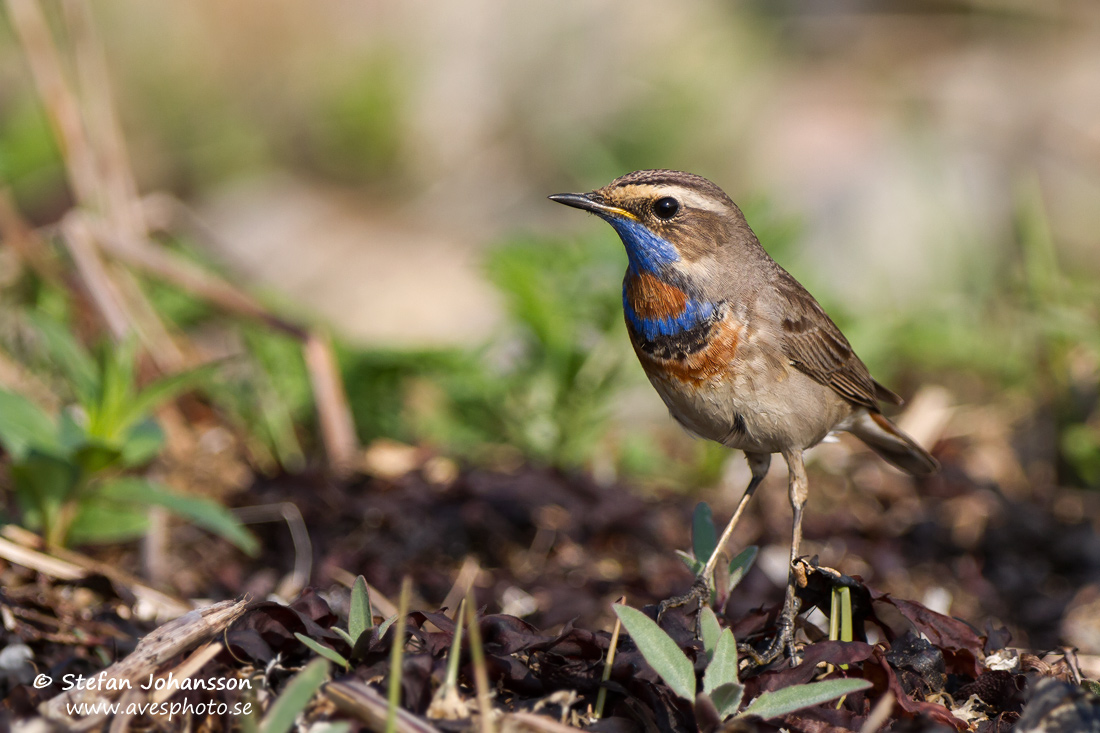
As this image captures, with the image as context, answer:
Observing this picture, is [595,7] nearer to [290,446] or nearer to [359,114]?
[359,114]

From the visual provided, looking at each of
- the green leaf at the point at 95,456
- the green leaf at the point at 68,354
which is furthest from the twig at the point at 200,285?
the green leaf at the point at 95,456

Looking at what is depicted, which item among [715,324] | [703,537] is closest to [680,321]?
[715,324]

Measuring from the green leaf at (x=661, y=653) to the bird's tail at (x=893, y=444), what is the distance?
6.70 feet

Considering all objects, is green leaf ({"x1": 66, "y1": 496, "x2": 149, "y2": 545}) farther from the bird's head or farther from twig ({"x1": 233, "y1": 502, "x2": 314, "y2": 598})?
the bird's head

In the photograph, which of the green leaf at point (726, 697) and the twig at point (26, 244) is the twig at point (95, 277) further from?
the green leaf at point (726, 697)

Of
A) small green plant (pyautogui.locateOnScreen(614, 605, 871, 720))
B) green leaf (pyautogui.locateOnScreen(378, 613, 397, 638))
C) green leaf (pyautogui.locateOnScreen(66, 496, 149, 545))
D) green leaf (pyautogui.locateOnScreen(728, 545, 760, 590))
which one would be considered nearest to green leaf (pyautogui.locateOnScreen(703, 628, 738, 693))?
small green plant (pyautogui.locateOnScreen(614, 605, 871, 720))

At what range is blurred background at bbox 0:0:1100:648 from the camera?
594cm

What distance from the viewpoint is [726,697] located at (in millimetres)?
2766

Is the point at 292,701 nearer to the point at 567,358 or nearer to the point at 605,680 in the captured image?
the point at 605,680

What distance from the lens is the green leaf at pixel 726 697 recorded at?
108 inches

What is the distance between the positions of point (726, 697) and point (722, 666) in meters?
0.10

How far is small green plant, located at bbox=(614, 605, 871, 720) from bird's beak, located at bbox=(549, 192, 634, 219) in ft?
5.22

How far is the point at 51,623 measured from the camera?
3.60m

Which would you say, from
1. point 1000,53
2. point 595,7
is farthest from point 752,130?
point 1000,53
